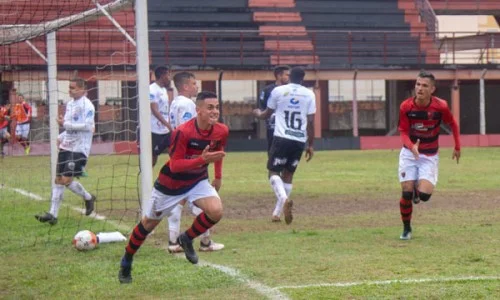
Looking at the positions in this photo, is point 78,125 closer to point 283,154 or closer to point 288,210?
point 283,154

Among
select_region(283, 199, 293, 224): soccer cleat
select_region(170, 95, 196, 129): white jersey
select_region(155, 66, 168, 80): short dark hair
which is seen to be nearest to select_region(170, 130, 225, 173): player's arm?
select_region(170, 95, 196, 129): white jersey

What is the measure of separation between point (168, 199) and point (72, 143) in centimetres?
445

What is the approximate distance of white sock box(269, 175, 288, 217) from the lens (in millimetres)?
12508

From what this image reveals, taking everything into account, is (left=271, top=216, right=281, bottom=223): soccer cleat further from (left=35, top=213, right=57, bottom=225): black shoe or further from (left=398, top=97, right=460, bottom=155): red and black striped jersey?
(left=35, top=213, right=57, bottom=225): black shoe

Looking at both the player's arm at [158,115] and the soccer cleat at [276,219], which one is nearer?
the soccer cleat at [276,219]

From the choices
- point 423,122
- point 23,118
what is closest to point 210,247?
point 423,122

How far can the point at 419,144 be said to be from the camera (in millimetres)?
11086

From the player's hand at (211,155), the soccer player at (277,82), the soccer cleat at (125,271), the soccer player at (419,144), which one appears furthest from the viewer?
the soccer player at (277,82)

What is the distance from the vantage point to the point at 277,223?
12578 mm

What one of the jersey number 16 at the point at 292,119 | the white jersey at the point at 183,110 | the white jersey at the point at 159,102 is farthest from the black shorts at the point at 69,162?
the jersey number 16 at the point at 292,119

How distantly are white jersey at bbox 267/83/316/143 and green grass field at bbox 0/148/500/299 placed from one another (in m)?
1.17

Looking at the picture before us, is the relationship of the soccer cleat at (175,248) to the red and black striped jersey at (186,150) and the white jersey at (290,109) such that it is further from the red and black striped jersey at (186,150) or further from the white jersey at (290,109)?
the white jersey at (290,109)

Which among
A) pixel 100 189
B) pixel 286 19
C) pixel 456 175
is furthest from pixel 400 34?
pixel 100 189

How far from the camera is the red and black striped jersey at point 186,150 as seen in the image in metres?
8.61
